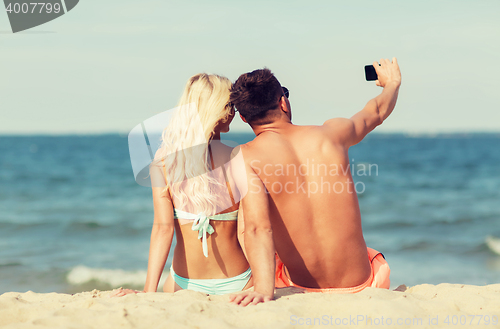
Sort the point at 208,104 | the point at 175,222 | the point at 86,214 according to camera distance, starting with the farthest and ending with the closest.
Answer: the point at 86,214 < the point at 175,222 < the point at 208,104

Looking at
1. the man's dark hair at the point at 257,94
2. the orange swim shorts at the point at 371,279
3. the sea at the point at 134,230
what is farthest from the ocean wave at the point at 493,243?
the man's dark hair at the point at 257,94

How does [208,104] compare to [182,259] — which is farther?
[182,259]

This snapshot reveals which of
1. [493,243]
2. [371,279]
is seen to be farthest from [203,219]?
[493,243]

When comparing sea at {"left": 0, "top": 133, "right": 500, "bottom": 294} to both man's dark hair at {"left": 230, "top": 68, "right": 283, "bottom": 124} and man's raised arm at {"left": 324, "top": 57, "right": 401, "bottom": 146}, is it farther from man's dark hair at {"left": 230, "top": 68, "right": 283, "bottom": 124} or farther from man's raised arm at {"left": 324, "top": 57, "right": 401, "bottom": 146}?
man's raised arm at {"left": 324, "top": 57, "right": 401, "bottom": 146}

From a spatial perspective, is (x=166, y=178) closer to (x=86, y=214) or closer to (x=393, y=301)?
(x=393, y=301)

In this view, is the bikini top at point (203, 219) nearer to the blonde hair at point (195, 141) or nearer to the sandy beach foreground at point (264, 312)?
the blonde hair at point (195, 141)

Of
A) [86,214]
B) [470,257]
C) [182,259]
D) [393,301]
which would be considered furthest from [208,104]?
[86,214]

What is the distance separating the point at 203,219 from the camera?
270 centimetres

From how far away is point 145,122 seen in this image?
283 centimetres

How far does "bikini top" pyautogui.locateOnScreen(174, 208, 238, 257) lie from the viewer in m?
2.70

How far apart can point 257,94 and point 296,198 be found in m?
0.70

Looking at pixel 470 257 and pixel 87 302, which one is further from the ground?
pixel 87 302

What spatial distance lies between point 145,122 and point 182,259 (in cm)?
103

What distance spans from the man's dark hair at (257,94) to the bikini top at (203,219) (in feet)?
2.28
